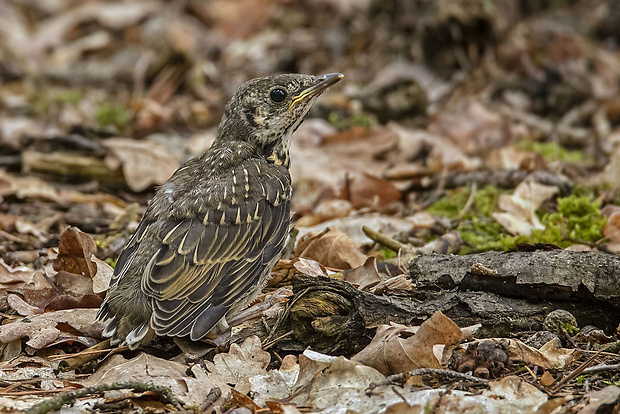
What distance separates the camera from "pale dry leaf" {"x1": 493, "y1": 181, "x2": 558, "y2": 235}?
5.70m

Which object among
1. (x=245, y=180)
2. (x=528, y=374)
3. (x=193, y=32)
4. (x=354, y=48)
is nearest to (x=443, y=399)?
(x=528, y=374)

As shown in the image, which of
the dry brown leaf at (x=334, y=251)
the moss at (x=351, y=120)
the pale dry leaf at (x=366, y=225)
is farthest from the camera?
the moss at (x=351, y=120)

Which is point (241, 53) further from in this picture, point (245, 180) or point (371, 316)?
point (371, 316)

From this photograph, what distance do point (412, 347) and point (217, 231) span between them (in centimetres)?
151

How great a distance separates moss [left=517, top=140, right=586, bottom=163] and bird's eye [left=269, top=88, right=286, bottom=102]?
354 centimetres

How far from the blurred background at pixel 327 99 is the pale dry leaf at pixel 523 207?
0.19 m

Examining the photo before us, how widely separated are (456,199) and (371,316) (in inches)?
118

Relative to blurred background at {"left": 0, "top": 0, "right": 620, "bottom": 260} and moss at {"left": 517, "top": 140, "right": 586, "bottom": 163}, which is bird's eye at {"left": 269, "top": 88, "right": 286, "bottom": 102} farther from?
moss at {"left": 517, "top": 140, "right": 586, "bottom": 163}

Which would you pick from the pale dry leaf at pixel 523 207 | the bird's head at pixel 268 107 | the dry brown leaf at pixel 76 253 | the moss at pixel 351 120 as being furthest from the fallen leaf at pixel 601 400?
the moss at pixel 351 120

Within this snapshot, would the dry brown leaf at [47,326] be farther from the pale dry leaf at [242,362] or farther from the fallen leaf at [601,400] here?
the fallen leaf at [601,400]

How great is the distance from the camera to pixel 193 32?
11539 mm

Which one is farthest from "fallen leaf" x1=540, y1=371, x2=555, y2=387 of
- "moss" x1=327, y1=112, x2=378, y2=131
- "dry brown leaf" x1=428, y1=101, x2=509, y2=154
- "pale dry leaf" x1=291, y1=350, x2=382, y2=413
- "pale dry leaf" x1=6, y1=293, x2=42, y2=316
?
"moss" x1=327, y1=112, x2=378, y2=131

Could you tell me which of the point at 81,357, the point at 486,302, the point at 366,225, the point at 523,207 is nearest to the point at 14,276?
the point at 81,357

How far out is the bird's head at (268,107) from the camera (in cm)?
529
